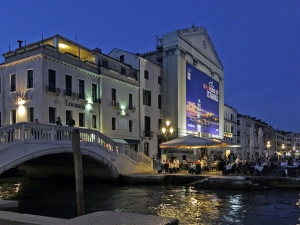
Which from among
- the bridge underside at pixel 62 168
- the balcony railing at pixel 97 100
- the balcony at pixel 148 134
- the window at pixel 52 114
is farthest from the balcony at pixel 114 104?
the bridge underside at pixel 62 168

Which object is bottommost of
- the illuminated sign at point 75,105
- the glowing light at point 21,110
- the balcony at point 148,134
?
the balcony at point 148,134

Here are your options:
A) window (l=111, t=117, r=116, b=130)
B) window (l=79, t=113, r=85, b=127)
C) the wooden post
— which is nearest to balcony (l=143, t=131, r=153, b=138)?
window (l=111, t=117, r=116, b=130)

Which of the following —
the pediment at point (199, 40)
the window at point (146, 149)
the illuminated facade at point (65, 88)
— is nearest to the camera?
the illuminated facade at point (65, 88)

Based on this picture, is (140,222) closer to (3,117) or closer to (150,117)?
(3,117)

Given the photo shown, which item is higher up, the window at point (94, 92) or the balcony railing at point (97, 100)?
the window at point (94, 92)

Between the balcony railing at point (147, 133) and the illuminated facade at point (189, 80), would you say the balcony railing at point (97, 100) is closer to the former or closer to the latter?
the balcony railing at point (147, 133)

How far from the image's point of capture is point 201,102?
4059 cm

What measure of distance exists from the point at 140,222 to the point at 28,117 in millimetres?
19925

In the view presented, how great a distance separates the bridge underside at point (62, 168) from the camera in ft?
66.2

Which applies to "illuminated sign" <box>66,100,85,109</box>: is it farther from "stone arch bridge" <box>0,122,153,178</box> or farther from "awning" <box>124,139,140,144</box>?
"awning" <box>124,139,140,144</box>

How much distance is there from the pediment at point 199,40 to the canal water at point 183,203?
23774mm

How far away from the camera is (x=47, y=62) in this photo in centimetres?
2159

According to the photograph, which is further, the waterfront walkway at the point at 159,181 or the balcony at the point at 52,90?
the balcony at the point at 52,90

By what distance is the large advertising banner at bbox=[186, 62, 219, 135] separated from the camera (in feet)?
122
